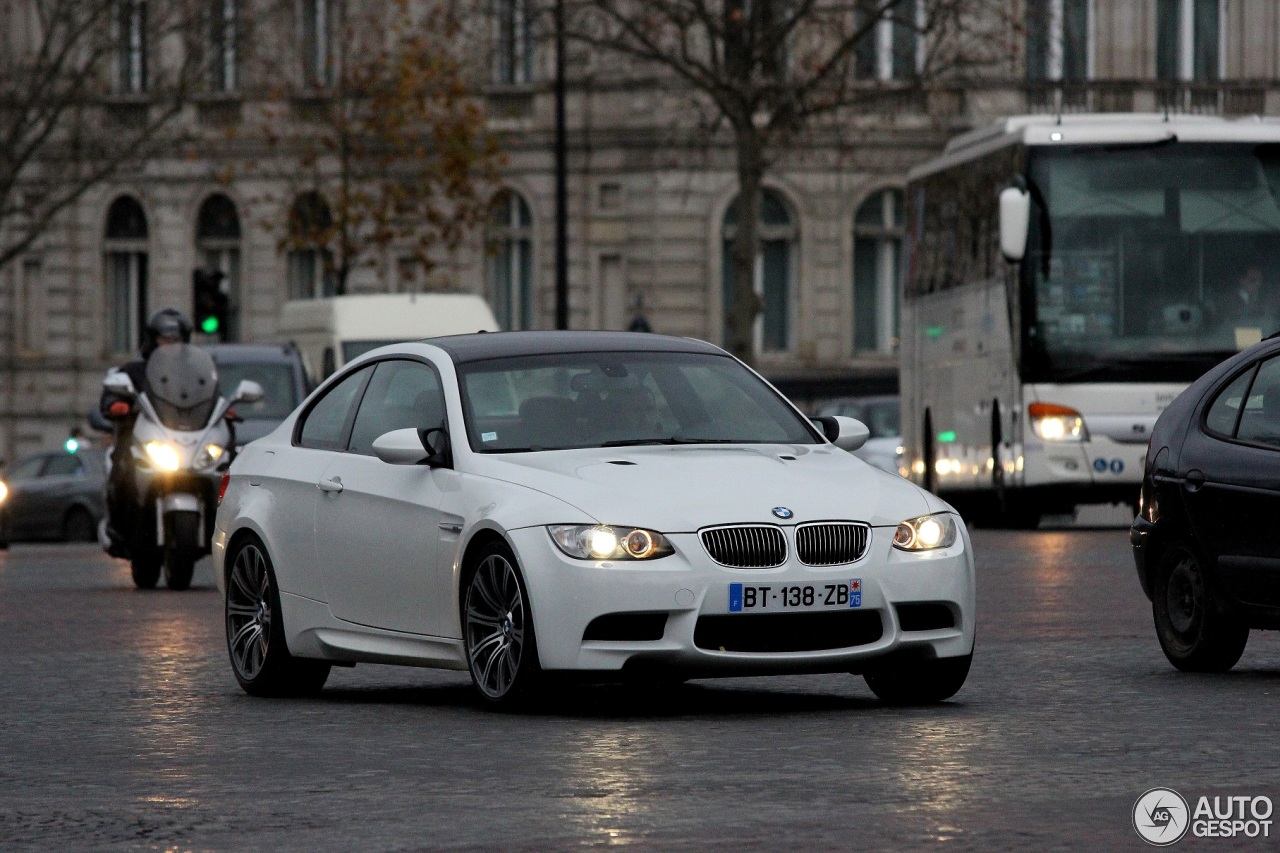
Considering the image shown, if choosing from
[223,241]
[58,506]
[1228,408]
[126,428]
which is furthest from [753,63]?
[1228,408]

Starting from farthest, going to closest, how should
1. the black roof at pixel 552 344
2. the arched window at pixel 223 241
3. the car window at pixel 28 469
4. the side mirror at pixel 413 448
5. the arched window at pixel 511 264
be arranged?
the arched window at pixel 223 241, the arched window at pixel 511 264, the car window at pixel 28 469, the black roof at pixel 552 344, the side mirror at pixel 413 448

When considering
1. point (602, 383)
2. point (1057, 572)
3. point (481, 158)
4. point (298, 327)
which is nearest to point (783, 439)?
point (602, 383)

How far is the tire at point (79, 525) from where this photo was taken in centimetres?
3691

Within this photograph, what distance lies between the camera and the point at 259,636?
465 inches

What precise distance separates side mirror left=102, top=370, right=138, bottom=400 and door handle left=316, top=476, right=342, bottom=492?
Answer: 860 cm

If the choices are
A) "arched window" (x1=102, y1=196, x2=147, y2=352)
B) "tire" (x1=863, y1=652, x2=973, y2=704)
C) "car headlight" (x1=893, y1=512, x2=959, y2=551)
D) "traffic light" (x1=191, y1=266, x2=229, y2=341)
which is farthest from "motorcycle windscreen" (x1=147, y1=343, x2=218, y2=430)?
"arched window" (x1=102, y1=196, x2=147, y2=352)

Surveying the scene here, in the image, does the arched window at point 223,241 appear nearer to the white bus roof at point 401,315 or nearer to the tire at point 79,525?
the tire at point 79,525

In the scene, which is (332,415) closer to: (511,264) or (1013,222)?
(1013,222)

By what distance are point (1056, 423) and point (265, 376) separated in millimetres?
7414

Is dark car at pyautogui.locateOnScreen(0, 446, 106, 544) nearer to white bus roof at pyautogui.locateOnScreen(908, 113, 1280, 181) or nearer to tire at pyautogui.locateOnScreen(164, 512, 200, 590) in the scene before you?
white bus roof at pyautogui.locateOnScreen(908, 113, 1280, 181)

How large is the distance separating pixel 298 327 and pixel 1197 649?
23.5 meters

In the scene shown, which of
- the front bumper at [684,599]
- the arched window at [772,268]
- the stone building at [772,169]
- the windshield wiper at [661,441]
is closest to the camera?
the front bumper at [684,599]

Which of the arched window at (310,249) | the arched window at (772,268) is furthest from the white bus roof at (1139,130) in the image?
the arched window at (772,268)

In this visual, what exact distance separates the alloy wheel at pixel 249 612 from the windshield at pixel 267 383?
15222mm
